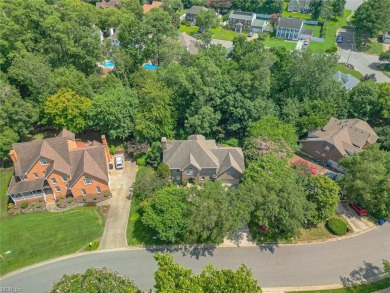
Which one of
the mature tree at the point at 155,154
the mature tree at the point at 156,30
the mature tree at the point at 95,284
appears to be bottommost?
the mature tree at the point at 155,154

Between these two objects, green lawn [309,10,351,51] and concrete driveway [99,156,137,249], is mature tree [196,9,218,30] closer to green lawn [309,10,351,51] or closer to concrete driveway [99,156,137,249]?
green lawn [309,10,351,51]

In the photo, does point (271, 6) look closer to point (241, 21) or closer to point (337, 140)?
point (241, 21)

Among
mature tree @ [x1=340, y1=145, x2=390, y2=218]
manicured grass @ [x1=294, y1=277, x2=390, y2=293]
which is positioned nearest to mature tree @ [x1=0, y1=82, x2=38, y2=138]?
manicured grass @ [x1=294, y1=277, x2=390, y2=293]

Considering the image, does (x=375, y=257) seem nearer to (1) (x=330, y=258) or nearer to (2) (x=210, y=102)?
(1) (x=330, y=258)

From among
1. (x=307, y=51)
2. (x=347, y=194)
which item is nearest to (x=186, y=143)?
(x=347, y=194)

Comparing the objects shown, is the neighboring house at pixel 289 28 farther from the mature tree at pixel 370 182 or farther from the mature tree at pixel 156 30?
the mature tree at pixel 370 182

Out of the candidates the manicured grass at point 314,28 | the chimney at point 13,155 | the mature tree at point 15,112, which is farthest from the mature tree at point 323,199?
the manicured grass at point 314,28

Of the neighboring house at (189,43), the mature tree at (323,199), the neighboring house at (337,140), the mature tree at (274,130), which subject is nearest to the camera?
the mature tree at (323,199)
